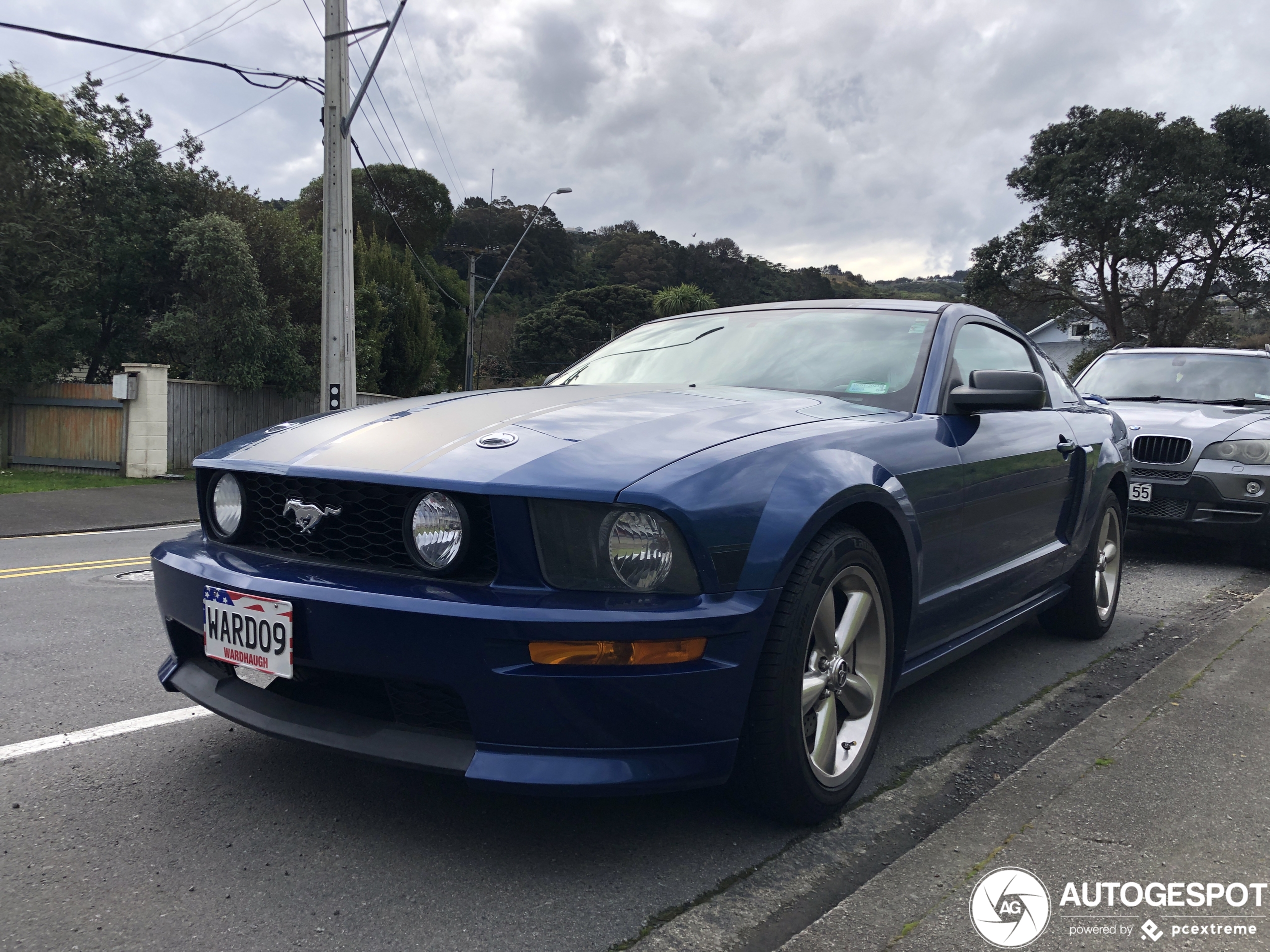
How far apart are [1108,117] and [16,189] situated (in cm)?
3207

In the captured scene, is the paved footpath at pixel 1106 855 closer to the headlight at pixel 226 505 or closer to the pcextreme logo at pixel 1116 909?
the pcextreme logo at pixel 1116 909

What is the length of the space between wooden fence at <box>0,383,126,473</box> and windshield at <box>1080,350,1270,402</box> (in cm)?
1459

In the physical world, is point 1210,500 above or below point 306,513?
below

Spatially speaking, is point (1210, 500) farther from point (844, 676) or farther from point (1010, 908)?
point (1010, 908)

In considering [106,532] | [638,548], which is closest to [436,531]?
[638,548]

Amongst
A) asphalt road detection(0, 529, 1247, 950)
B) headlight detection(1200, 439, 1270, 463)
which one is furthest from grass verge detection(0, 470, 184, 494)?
headlight detection(1200, 439, 1270, 463)

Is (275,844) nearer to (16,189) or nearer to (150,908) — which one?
(150,908)

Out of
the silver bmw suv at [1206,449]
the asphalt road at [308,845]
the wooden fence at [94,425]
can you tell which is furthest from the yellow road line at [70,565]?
the wooden fence at [94,425]

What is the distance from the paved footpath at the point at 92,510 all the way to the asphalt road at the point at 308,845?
7.53 metres

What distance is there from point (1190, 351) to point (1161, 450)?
1.71 meters

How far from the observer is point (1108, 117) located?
109 ft

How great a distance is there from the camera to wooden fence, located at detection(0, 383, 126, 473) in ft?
53.0

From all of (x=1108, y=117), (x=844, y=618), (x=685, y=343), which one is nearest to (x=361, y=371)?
(x=685, y=343)

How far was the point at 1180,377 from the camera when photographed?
7961 mm
